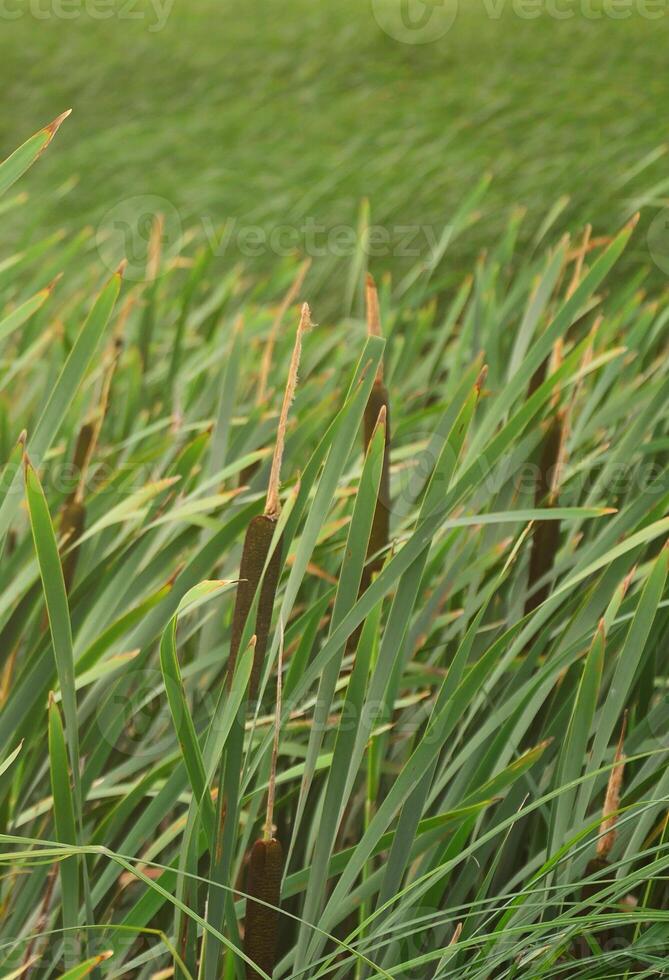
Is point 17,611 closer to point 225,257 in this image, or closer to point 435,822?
point 435,822

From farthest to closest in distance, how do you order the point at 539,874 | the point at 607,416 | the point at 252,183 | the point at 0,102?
the point at 0,102
the point at 252,183
the point at 607,416
the point at 539,874

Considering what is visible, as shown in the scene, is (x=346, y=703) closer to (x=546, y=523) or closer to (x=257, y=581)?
(x=257, y=581)

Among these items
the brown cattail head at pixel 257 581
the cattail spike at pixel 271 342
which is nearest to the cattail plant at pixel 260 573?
the brown cattail head at pixel 257 581

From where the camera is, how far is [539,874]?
0.51 meters

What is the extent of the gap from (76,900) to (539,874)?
267mm

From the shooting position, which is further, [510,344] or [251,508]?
[510,344]

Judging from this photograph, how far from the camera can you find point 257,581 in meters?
0.53

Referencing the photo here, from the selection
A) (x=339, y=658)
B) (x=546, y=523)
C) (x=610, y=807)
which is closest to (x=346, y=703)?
(x=339, y=658)

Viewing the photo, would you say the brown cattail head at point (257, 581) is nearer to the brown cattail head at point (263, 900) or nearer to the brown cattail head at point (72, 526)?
the brown cattail head at point (263, 900)

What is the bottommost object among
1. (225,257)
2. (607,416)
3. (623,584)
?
(225,257)

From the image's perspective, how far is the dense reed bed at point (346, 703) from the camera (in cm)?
53

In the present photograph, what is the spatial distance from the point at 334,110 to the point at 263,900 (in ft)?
14.8

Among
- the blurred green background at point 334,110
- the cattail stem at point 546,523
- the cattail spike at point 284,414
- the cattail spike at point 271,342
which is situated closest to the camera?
the cattail spike at point 284,414

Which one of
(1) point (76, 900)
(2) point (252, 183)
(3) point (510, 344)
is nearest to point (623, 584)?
(1) point (76, 900)
